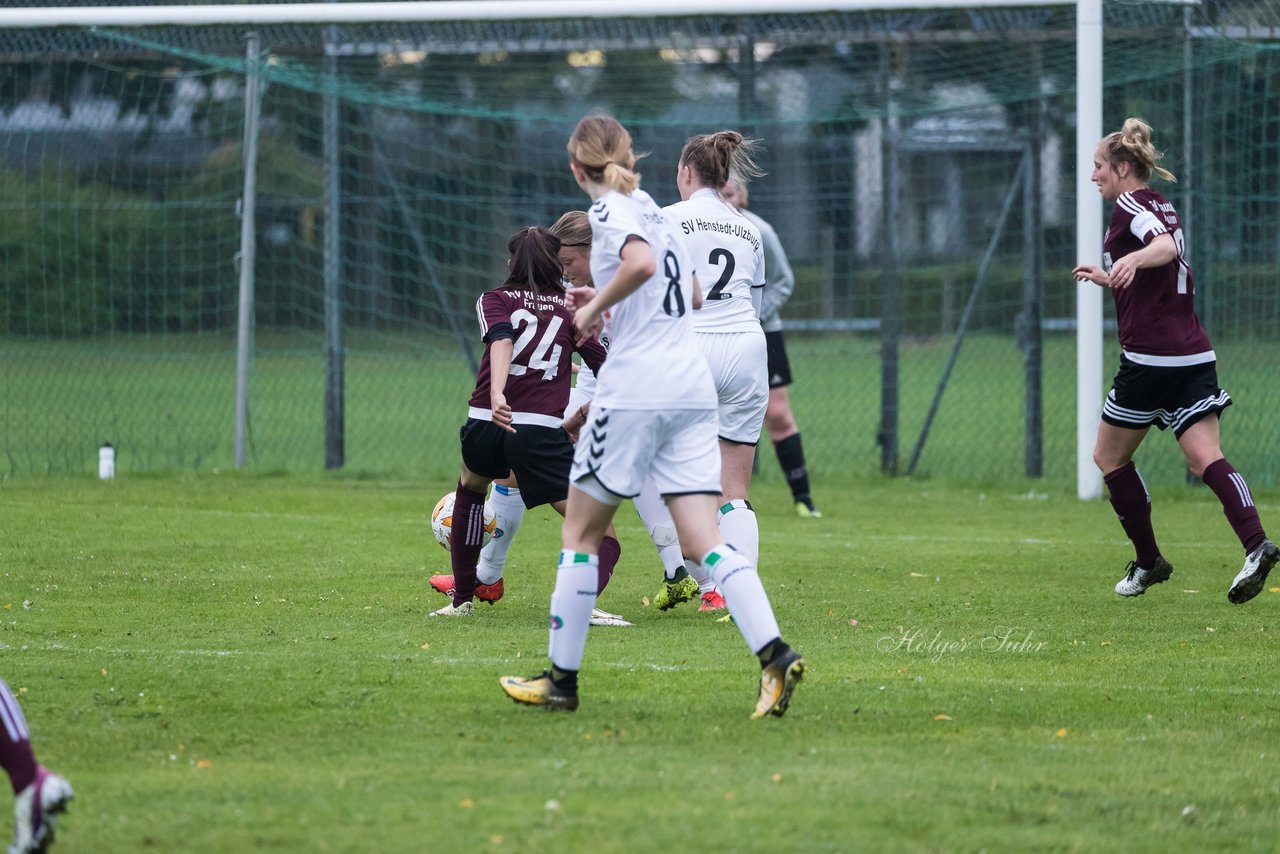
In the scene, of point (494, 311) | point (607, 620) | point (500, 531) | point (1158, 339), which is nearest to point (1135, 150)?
point (1158, 339)

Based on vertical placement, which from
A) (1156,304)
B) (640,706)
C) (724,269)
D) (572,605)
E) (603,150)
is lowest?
(640,706)

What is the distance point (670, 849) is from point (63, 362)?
12.6 meters

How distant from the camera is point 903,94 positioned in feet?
50.9

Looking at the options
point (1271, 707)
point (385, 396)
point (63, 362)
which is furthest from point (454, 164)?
point (1271, 707)

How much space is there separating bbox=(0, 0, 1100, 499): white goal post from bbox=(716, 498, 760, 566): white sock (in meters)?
4.99

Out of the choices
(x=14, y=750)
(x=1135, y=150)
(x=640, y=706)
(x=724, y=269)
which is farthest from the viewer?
(x=1135, y=150)

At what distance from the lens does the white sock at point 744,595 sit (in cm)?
477

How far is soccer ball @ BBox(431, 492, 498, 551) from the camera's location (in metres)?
7.05

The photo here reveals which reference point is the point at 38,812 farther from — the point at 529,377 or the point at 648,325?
the point at 529,377

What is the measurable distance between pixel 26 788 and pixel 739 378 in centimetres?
387

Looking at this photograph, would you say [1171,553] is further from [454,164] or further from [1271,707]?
[454,164]

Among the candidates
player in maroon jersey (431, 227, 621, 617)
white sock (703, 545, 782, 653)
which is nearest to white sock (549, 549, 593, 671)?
white sock (703, 545, 782, 653)

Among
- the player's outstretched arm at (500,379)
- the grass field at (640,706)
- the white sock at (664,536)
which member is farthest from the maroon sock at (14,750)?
the white sock at (664,536)

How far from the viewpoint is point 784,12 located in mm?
11789
